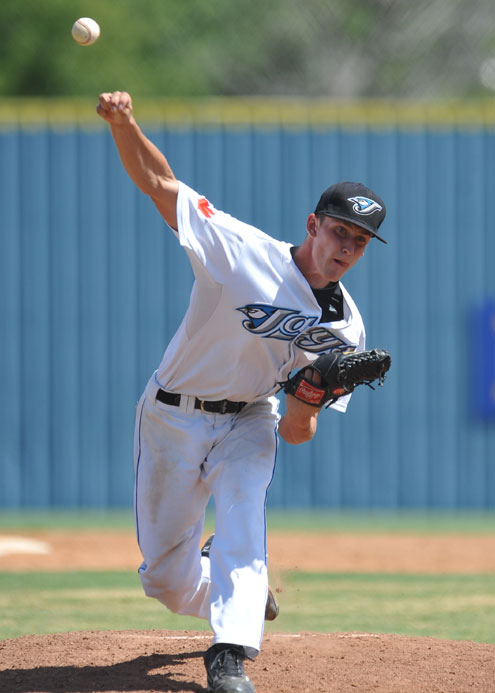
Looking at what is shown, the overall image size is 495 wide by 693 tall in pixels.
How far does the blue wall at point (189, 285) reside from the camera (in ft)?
33.7

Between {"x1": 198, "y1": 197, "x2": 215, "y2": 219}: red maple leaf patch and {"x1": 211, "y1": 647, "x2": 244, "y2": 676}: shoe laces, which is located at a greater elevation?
{"x1": 198, "y1": 197, "x2": 215, "y2": 219}: red maple leaf patch

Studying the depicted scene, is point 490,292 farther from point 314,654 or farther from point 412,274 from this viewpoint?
point 314,654

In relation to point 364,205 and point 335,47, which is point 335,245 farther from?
point 335,47

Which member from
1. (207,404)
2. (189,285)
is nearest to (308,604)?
(207,404)

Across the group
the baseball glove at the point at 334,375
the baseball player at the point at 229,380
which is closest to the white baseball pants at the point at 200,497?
the baseball player at the point at 229,380

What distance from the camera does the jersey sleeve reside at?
3.95 m

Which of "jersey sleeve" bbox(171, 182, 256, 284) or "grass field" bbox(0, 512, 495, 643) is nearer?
"jersey sleeve" bbox(171, 182, 256, 284)

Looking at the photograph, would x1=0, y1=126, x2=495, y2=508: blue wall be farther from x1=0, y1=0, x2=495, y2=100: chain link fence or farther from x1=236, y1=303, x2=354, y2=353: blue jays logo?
x1=0, y1=0, x2=495, y2=100: chain link fence

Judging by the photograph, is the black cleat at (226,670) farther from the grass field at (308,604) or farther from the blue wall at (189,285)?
the blue wall at (189,285)

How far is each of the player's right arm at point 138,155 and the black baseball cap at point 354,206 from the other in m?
0.55

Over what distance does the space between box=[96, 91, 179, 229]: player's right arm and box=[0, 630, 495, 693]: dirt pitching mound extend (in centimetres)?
165

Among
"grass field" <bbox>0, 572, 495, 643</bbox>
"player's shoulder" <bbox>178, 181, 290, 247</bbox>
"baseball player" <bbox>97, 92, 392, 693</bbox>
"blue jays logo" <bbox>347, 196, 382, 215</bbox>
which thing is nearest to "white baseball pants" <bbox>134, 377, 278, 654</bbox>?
"baseball player" <bbox>97, 92, 392, 693</bbox>

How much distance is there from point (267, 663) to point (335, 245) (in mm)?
1621

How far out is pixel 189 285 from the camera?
10305 millimetres
